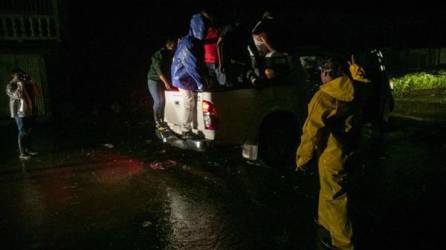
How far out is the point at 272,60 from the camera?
7312 millimetres

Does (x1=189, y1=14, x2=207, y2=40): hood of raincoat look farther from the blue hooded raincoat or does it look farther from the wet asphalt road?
the wet asphalt road

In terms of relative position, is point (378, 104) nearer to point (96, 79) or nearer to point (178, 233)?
point (178, 233)

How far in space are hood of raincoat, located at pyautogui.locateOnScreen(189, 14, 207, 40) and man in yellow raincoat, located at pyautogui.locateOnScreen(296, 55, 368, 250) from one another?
3.40m

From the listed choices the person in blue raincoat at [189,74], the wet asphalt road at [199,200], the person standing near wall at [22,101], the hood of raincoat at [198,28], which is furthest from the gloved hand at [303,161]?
the person standing near wall at [22,101]

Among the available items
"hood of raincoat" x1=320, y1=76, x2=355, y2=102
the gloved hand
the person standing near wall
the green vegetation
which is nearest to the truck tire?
the gloved hand

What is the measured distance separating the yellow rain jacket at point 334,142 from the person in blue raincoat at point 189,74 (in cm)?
291

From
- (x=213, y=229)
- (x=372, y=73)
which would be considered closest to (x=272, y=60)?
(x=372, y=73)

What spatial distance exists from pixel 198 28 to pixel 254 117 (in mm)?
1844

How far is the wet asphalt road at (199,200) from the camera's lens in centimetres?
466

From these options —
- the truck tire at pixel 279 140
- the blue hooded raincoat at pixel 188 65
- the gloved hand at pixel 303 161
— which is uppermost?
the blue hooded raincoat at pixel 188 65

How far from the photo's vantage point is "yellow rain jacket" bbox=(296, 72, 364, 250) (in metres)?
3.87

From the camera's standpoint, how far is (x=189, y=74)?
6.68 m

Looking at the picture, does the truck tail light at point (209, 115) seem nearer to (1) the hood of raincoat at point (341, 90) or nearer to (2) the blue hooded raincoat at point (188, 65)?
(2) the blue hooded raincoat at point (188, 65)

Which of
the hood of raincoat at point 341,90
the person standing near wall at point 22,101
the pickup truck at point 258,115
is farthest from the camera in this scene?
the person standing near wall at point 22,101
